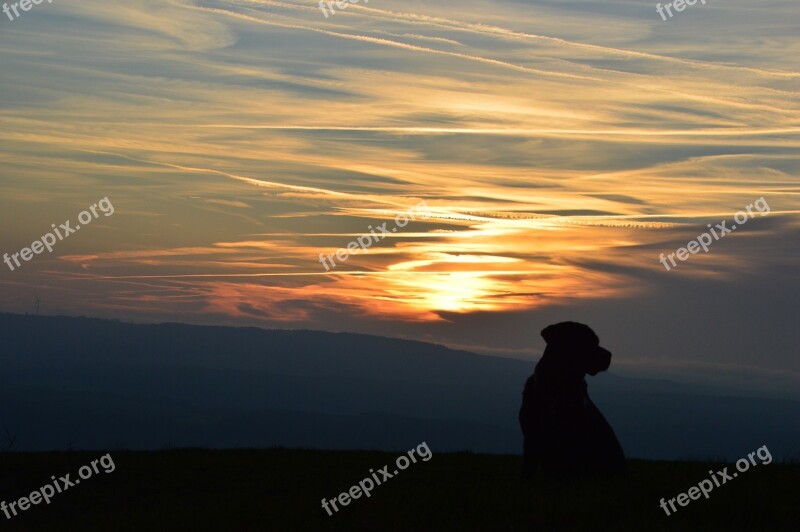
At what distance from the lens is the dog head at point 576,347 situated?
40.3 ft

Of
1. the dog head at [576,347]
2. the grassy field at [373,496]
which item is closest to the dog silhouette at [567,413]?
the dog head at [576,347]

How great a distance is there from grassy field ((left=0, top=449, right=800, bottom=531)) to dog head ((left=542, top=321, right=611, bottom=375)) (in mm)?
1445

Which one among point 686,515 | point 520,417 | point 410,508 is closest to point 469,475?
point 520,417

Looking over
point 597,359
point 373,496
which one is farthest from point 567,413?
point 373,496

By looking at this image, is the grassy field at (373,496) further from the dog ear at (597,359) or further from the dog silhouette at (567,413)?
the dog ear at (597,359)

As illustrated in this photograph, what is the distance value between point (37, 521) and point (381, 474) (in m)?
4.74

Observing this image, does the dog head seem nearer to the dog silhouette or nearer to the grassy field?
the dog silhouette

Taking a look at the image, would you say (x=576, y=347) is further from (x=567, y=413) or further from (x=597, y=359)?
(x=567, y=413)

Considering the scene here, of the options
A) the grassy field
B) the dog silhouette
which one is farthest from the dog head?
the grassy field

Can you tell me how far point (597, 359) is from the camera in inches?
487

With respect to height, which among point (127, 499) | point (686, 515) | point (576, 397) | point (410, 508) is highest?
point (127, 499)

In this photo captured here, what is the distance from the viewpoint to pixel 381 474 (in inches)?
578

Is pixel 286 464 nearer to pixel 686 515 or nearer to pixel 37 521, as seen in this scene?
pixel 37 521

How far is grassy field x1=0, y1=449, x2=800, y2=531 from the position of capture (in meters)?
10.8
